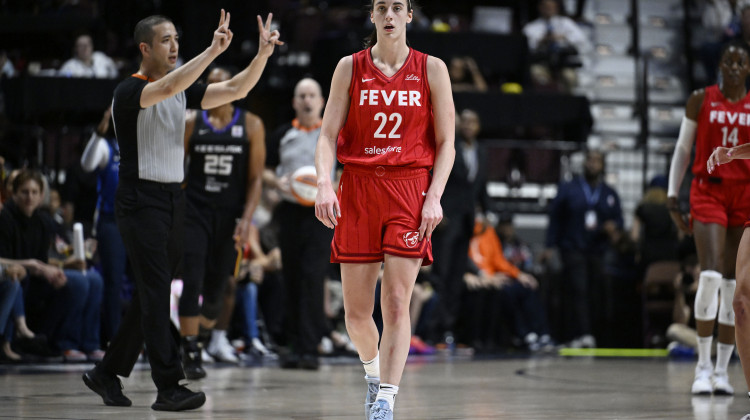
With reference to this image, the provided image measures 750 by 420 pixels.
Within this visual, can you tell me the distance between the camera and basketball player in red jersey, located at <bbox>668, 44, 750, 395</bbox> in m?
6.80

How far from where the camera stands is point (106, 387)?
19.3ft

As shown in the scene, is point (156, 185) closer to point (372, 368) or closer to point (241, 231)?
point (372, 368)

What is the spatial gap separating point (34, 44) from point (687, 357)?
8825 mm

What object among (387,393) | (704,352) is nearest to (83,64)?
(704,352)

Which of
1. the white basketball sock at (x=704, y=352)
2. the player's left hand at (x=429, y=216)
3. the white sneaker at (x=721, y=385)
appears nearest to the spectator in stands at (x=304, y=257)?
the white basketball sock at (x=704, y=352)

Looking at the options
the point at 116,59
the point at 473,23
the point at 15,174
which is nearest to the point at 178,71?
the point at 15,174

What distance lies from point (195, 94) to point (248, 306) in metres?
4.81

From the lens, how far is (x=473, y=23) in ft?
56.5

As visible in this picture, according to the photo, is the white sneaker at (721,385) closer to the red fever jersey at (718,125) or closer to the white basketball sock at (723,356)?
the white basketball sock at (723,356)

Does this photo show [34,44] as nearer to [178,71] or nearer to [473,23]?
[473,23]

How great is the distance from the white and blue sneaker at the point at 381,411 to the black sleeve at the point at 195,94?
2.00 m

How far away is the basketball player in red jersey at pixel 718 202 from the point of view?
6801mm

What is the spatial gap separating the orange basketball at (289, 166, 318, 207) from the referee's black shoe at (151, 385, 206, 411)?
3145mm

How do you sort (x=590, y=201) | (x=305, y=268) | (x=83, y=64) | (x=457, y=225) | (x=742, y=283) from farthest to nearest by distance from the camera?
(x=83, y=64) → (x=590, y=201) → (x=457, y=225) → (x=305, y=268) → (x=742, y=283)
